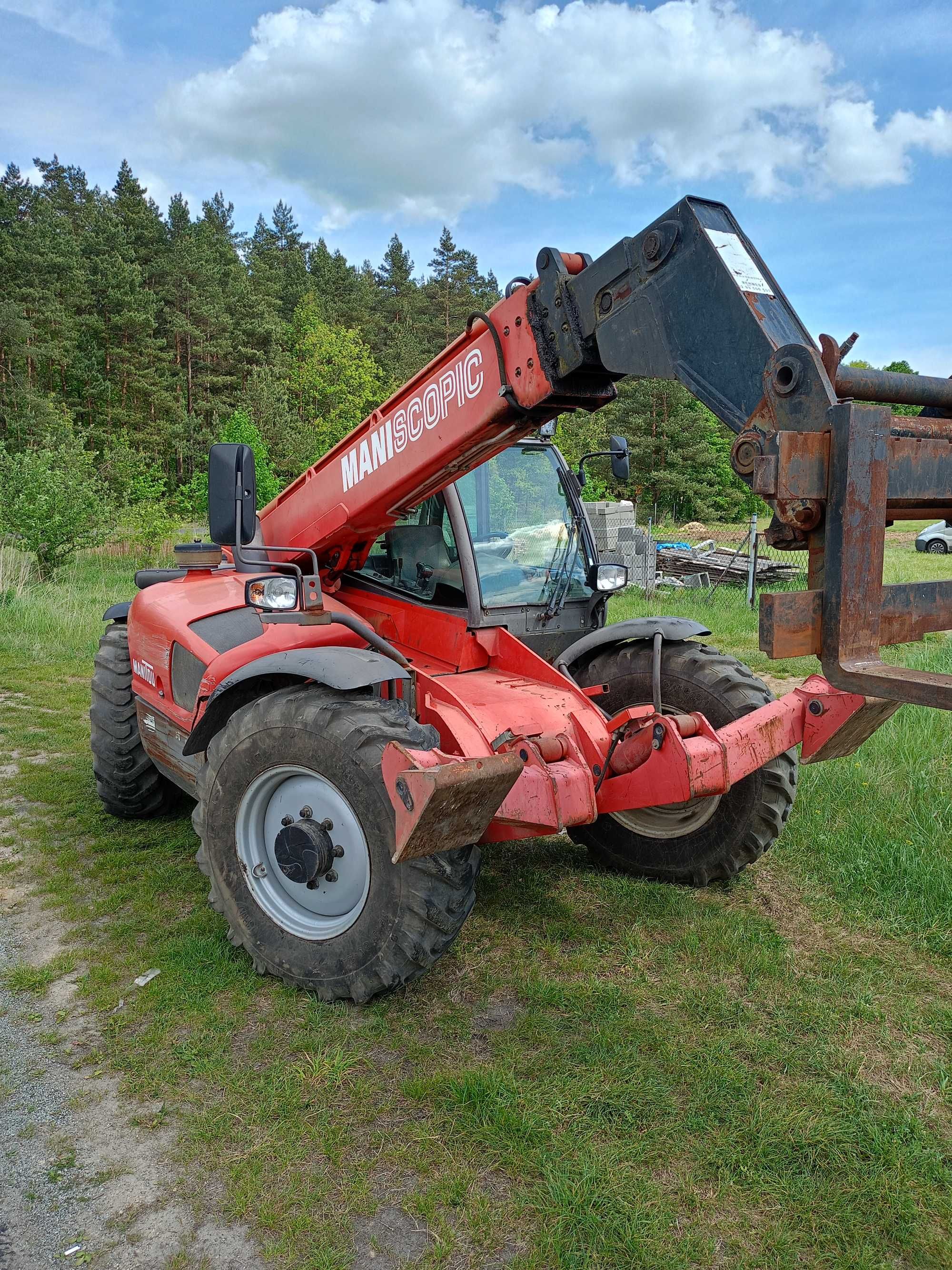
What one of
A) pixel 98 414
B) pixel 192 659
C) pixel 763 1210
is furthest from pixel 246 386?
pixel 763 1210

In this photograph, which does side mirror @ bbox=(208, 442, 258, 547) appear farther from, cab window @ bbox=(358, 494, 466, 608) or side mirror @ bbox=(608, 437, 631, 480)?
side mirror @ bbox=(608, 437, 631, 480)

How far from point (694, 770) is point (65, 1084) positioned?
2.42 meters

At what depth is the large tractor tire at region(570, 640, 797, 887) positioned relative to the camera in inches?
164

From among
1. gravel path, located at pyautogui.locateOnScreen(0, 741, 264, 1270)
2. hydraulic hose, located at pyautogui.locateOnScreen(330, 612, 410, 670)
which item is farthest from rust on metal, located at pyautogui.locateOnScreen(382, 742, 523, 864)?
gravel path, located at pyautogui.locateOnScreen(0, 741, 264, 1270)

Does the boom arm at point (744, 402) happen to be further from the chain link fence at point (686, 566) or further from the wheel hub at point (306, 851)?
the chain link fence at point (686, 566)

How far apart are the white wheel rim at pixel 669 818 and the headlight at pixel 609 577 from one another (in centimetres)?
80

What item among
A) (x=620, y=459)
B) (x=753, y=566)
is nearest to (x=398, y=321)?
(x=753, y=566)

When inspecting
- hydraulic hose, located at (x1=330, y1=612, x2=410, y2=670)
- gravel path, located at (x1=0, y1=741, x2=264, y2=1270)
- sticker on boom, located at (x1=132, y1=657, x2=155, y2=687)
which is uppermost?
hydraulic hose, located at (x1=330, y1=612, x2=410, y2=670)

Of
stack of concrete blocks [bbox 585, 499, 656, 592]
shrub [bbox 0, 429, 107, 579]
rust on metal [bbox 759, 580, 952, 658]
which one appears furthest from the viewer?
stack of concrete blocks [bbox 585, 499, 656, 592]

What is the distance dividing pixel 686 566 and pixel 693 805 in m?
14.8

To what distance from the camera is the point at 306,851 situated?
3391 millimetres

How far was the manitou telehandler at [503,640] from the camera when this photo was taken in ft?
7.80

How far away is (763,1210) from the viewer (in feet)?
8.31

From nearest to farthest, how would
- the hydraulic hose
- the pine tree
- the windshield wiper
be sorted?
the hydraulic hose → the windshield wiper → the pine tree
